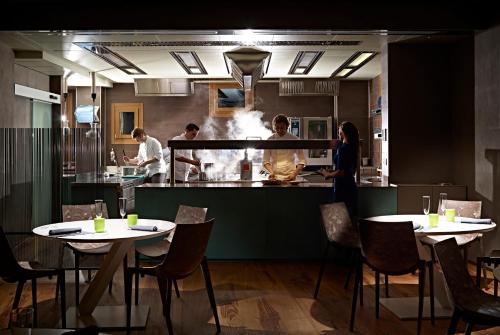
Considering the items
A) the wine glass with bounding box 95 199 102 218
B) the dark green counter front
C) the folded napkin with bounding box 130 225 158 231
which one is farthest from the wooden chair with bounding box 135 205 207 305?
the dark green counter front

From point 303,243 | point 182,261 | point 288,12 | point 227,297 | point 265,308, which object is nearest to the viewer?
point 182,261

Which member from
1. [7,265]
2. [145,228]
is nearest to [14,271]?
[7,265]

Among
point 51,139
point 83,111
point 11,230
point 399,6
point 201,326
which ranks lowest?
point 201,326

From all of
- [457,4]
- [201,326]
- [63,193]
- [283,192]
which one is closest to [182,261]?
[201,326]

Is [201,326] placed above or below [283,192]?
below

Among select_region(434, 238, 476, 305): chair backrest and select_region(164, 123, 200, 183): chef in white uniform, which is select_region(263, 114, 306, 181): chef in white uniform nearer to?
select_region(164, 123, 200, 183): chef in white uniform

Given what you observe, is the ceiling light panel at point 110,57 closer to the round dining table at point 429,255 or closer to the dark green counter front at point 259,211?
the dark green counter front at point 259,211

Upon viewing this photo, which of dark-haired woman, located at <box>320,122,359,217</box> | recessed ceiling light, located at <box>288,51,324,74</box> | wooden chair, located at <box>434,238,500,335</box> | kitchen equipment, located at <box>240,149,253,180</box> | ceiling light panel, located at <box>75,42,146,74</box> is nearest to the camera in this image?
wooden chair, located at <box>434,238,500,335</box>

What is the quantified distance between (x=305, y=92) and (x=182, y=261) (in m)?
6.47

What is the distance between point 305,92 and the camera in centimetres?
961

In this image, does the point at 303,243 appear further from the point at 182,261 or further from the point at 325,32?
the point at 182,261

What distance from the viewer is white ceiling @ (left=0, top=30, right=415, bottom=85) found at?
19.3 ft

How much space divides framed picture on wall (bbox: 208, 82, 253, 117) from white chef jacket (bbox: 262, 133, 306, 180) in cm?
382

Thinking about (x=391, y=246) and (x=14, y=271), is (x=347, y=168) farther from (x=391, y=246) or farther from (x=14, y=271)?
(x=14, y=271)
